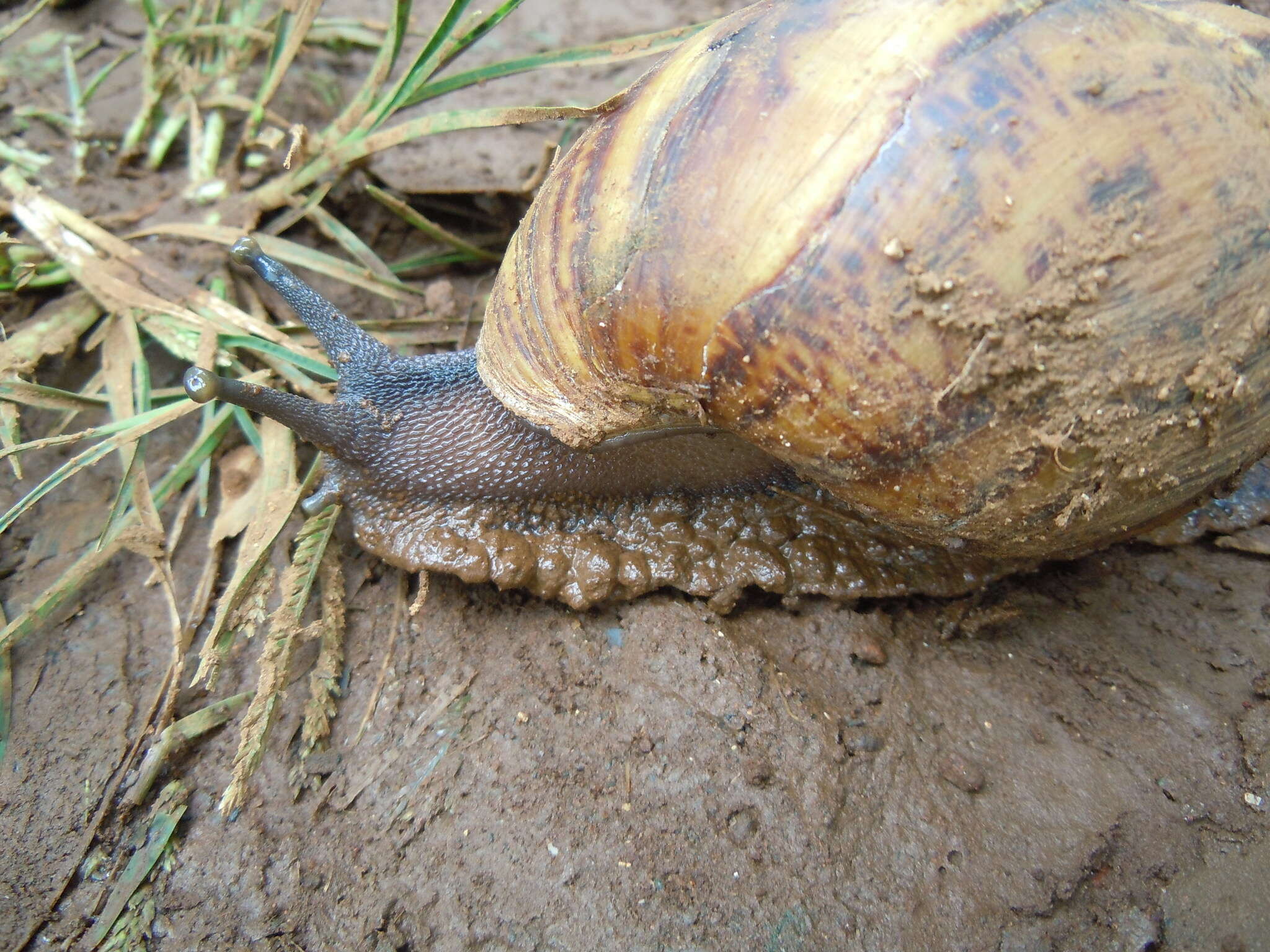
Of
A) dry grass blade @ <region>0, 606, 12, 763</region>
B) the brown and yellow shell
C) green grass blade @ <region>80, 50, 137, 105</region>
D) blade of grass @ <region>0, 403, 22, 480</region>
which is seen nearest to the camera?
the brown and yellow shell

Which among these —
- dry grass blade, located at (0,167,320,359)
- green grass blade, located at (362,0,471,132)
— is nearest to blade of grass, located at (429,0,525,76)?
green grass blade, located at (362,0,471,132)

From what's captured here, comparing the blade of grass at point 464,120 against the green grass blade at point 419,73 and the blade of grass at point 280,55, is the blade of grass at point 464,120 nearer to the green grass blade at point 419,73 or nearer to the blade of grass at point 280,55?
the green grass blade at point 419,73

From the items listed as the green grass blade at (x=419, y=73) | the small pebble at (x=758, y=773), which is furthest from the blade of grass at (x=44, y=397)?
the small pebble at (x=758, y=773)

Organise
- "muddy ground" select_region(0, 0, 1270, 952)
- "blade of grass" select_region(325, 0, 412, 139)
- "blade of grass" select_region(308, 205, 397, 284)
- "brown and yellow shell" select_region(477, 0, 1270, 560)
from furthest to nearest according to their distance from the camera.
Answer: "blade of grass" select_region(308, 205, 397, 284) → "blade of grass" select_region(325, 0, 412, 139) → "muddy ground" select_region(0, 0, 1270, 952) → "brown and yellow shell" select_region(477, 0, 1270, 560)

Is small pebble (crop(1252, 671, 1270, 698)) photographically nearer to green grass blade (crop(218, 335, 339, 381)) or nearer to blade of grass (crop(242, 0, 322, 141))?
green grass blade (crop(218, 335, 339, 381))

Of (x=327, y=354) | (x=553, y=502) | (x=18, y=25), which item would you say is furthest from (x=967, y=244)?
(x=18, y=25)

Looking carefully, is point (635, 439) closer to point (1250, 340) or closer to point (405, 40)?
point (1250, 340)

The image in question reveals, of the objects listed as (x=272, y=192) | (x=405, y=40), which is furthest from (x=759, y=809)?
(x=405, y=40)
